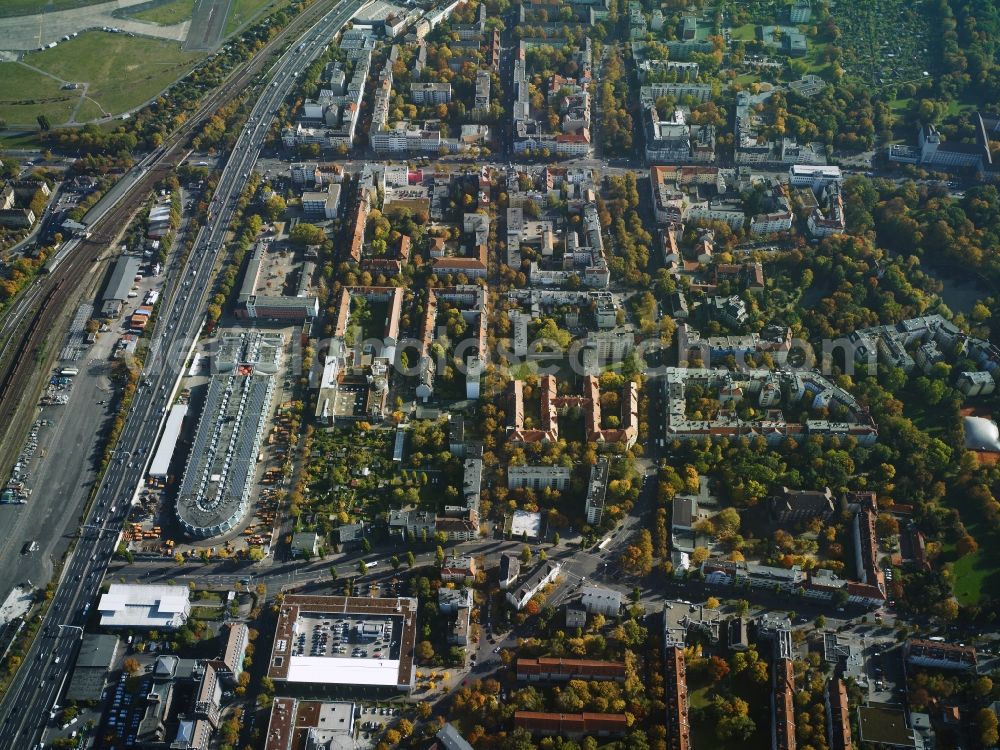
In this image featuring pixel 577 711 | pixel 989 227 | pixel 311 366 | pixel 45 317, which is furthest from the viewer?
pixel 989 227

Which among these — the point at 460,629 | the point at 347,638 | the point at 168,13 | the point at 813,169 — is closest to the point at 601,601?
the point at 460,629

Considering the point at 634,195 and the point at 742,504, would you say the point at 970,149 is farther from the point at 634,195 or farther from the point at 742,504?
the point at 742,504

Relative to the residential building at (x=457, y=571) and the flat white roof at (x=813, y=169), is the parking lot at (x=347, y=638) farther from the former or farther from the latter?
the flat white roof at (x=813, y=169)

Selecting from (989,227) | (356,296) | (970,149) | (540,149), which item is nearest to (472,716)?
(356,296)

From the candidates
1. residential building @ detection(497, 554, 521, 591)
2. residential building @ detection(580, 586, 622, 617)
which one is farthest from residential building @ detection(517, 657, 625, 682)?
residential building @ detection(497, 554, 521, 591)

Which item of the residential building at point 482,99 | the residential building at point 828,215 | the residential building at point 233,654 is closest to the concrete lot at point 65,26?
the residential building at point 482,99

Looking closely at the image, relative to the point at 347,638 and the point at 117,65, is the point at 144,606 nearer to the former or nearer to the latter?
the point at 347,638

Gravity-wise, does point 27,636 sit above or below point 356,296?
below
